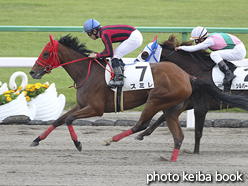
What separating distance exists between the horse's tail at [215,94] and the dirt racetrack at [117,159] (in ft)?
2.12

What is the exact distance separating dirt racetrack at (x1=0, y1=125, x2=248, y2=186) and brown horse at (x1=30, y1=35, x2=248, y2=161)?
0.27 meters

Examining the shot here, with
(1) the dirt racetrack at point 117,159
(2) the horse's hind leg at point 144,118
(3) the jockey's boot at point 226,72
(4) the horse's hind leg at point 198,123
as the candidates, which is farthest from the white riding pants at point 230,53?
(1) the dirt racetrack at point 117,159

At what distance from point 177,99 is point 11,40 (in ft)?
13.2

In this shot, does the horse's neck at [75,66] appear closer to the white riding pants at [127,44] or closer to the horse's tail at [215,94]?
the white riding pants at [127,44]

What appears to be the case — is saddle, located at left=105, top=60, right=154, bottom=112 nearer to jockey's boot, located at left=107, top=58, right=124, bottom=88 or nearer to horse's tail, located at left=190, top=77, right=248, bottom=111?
jockey's boot, located at left=107, top=58, right=124, bottom=88

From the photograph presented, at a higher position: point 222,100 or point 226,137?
point 222,100

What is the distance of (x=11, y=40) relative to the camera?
278 inches

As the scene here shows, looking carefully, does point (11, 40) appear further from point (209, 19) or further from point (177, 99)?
point (209, 19)

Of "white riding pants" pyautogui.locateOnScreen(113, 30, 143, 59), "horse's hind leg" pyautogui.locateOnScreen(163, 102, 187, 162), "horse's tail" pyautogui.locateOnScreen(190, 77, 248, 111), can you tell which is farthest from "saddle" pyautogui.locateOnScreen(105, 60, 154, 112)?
"horse's tail" pyautogui.locateOnScreen(190, 77, 248, 111)

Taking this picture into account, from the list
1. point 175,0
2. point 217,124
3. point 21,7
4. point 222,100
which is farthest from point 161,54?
point 175,0

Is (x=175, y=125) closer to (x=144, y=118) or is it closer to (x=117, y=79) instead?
(x=144, y=118)

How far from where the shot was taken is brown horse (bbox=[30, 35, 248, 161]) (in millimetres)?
4297

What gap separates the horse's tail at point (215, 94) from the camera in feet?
14.4

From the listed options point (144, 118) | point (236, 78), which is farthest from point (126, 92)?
point (236, 78)
